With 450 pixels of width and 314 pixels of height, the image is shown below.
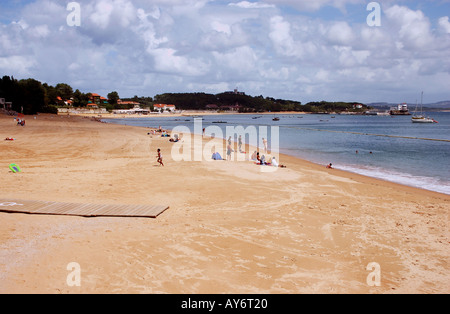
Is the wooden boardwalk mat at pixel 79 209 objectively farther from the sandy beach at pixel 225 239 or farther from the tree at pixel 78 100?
the tree at pixel 78 100

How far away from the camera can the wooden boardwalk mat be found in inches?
331

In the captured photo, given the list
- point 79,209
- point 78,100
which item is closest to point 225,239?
point 79,209

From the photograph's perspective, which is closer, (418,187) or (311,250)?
(311,250)

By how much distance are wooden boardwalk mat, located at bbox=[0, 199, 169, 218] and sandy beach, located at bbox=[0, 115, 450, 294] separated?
27 centimetres

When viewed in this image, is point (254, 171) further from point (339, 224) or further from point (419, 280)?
point (419, 280)

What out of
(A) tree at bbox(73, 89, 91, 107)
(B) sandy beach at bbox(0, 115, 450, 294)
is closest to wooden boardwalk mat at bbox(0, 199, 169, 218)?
(B) sandy beach at bbox(0, 115, 450, 294)

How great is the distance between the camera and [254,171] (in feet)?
54.0

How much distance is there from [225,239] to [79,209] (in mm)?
4232

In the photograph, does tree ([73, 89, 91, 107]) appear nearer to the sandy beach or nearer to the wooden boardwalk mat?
the sandy beach

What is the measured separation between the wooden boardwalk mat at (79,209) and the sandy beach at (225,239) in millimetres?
272
